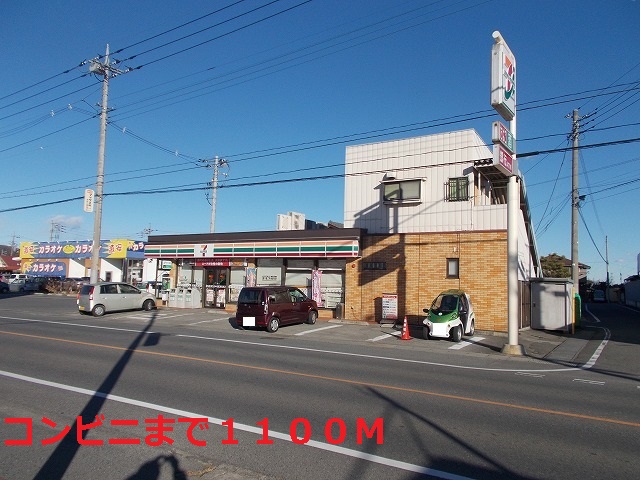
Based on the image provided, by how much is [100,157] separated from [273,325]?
1704cm

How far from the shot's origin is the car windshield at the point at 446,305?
1788 cm

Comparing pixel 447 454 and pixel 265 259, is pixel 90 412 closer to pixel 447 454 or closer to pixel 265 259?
pixel 447 454

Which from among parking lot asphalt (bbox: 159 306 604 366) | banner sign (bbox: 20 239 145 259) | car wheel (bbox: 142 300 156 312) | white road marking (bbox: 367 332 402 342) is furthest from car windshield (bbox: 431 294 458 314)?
banner sign (bbox: 20 239 145 259)

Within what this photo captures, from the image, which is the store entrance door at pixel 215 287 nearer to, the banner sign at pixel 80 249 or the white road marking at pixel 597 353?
the white road marking at pixel 597 353

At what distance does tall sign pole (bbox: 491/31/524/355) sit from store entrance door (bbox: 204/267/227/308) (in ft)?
54.9

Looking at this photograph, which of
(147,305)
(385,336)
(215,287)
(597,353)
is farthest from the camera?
(215,287)

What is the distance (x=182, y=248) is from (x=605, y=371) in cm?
2243

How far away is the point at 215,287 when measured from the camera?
92.5ft

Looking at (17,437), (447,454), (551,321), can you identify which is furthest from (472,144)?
(17,437)

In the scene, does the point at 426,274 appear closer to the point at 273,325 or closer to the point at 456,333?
the point at 456,333

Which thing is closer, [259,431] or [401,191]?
[259,431]

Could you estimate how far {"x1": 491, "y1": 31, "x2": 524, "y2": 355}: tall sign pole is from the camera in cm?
1480

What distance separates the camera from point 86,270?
185 ft

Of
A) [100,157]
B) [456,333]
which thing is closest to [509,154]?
[456,333]
